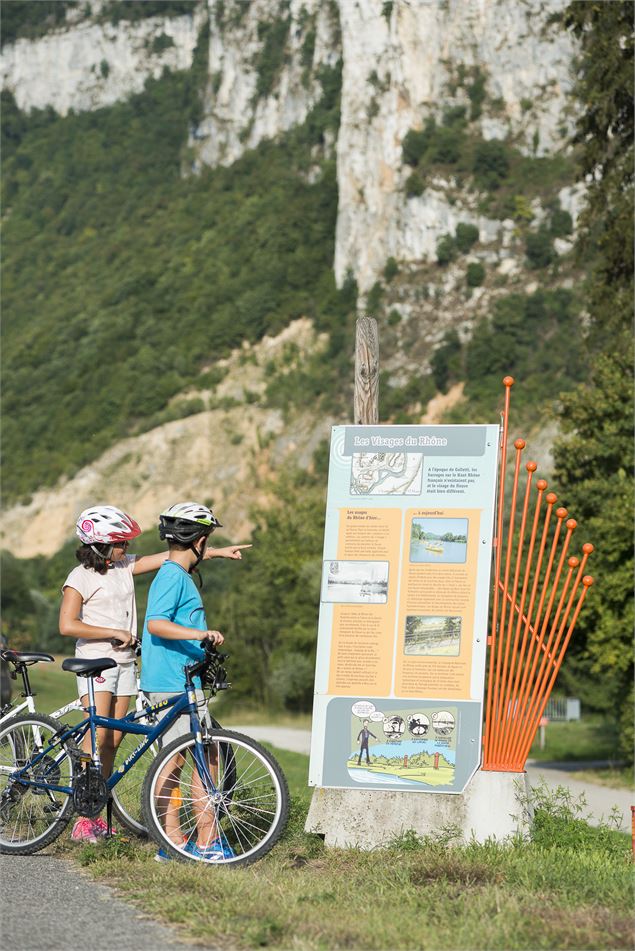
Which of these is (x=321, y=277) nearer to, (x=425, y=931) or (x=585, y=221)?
(x=585, y=221)

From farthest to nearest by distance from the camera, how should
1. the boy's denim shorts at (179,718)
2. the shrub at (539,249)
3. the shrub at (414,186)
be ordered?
the shrub at (414,186) → the shrub at (539,249) → the boy's denim shorts at (179,718)

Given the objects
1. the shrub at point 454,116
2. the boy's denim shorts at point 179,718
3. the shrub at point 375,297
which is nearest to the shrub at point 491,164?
the shrub at point 454,116

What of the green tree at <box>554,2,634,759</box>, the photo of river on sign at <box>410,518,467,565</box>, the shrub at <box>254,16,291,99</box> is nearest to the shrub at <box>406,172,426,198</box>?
the shrub at <box>254,16,291,99</box>

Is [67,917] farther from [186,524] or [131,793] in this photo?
[186,524]

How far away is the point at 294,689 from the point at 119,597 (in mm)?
46383

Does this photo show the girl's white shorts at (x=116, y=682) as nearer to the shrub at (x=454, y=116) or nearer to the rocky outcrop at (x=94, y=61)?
the shrub at (x=454, y=116)

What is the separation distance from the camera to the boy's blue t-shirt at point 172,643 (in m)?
7.73

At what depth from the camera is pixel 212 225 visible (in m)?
151

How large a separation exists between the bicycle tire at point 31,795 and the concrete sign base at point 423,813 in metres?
1.54

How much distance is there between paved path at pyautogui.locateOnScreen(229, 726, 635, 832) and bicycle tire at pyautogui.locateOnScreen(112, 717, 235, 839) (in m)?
9.43

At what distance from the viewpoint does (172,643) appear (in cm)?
780

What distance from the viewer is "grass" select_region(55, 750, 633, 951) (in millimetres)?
5699

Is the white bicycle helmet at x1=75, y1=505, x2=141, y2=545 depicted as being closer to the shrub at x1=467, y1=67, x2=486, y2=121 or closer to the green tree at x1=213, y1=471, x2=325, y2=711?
the green tree at x1=213, y1=471, x2=325, y2=711

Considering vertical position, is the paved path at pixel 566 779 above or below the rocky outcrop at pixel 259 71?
below
